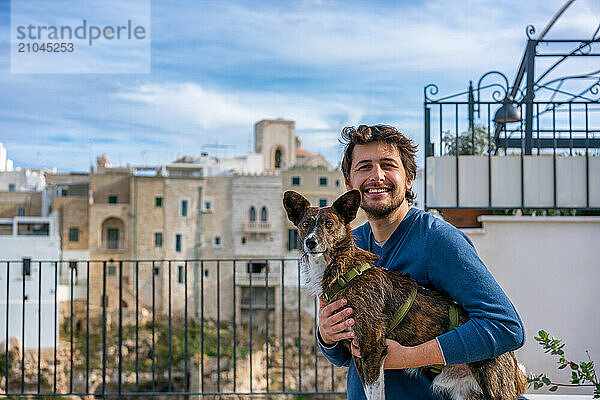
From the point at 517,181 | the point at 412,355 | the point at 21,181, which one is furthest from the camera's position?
the point at 21,181

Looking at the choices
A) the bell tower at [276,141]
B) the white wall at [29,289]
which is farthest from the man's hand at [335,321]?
the bell tower at [276,141]

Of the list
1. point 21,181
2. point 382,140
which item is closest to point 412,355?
point 382,140

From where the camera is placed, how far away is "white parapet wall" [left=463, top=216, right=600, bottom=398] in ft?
11.0

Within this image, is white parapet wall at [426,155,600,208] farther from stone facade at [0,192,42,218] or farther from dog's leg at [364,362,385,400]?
stone facade at [0,192,42,218]

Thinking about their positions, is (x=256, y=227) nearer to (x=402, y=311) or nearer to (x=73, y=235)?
(x=73, y=235)

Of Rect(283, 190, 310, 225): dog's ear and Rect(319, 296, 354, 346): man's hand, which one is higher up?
Rect(283, 190, 310, 225): dog's ear

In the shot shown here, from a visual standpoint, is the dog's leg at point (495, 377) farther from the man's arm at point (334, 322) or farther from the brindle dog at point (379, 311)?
the man's arm at point (334, 322)

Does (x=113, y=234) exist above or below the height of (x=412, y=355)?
below

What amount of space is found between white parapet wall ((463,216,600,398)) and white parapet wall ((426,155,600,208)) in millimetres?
148

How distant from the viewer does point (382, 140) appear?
1.67 metres

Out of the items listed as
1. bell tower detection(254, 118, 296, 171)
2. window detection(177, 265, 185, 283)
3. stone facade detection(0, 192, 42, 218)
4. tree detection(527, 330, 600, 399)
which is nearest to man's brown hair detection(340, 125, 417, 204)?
tree detection(527, 330, 600, 399)

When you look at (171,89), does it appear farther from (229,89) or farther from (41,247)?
(41,247)

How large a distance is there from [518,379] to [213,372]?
27.7 m

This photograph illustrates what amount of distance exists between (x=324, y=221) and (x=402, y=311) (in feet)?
1.02
